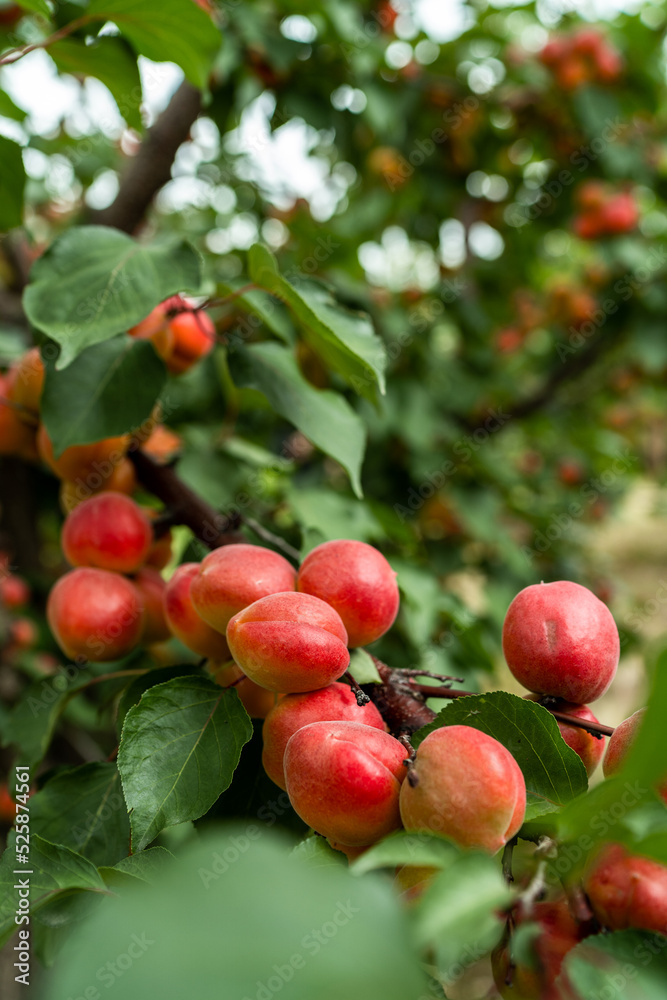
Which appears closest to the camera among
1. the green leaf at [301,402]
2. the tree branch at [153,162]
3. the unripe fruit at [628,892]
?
the unripe fruit at [628,892]

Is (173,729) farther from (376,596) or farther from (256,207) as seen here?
(256,207)

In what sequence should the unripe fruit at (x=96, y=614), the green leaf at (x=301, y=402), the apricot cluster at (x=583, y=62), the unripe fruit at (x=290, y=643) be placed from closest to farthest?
1. the unripe fruit at (x=290, y=643)
2. the unripe fruit at (x=96, y=614)
3. the green leaf at (x=301, y=402)
4. the apricot cluster at (x=583, y=62)

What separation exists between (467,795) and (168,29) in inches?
33.7

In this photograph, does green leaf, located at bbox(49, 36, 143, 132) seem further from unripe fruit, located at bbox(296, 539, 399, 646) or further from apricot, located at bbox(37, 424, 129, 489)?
unripe fruit, located at bbox(296, 539, 399, 646)

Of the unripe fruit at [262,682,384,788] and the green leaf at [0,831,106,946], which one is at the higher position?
the unripe fruit at [262,682,384,788]

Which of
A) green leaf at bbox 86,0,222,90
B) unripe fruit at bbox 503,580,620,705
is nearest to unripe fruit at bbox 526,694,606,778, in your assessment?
unripe fruit at bbox 503,580,620,705

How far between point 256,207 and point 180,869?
1966 mm

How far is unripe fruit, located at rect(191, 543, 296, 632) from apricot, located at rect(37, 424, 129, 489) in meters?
0.26

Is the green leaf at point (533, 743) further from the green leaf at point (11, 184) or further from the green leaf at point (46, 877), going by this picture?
the green leaf at point (11, 184)

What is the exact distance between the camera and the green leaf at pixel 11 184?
849mm

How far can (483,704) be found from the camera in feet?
1.46

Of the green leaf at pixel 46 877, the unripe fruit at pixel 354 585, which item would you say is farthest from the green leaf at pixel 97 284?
the green leaf at pixel 46 877

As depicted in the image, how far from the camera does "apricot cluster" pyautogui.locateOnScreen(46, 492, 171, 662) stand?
2.18 feet

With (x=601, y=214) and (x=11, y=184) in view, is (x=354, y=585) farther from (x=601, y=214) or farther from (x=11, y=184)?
(x=601, y=214)
